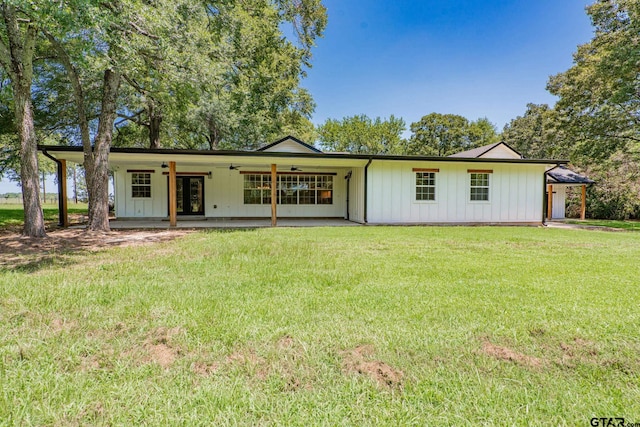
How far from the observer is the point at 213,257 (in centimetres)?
533

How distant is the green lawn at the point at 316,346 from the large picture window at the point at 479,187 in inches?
319

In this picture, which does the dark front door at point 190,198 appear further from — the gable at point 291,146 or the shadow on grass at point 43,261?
the shadow on grass at point 43,261

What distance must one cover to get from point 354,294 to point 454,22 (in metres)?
14.3

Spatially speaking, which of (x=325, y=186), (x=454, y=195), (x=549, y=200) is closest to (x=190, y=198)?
(x=325, y=186)

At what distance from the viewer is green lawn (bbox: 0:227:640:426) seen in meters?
1.65

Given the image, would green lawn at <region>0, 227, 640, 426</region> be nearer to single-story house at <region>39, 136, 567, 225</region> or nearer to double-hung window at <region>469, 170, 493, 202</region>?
single-story house at <region>39, 136, 567, 225</region>

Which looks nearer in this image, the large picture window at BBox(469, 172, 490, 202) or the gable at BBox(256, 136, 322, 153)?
the large picture window at BBox(469, 172, 490, 202)

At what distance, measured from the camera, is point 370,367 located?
80.4 inches

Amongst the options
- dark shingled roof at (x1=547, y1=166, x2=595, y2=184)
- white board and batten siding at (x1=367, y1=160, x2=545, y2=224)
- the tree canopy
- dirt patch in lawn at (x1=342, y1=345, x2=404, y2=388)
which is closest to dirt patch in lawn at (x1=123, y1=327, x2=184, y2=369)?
dirt patch in lawn at (x1=342, y1=345, x2=404, y2=388)

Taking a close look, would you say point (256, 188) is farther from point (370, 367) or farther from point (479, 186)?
point (370, 367)

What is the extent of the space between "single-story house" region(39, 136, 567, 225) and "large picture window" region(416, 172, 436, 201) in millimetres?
39

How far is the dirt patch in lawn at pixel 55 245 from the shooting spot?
5.04 metres

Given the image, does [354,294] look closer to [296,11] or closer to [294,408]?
[294,408]

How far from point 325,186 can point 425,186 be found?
461 cm
